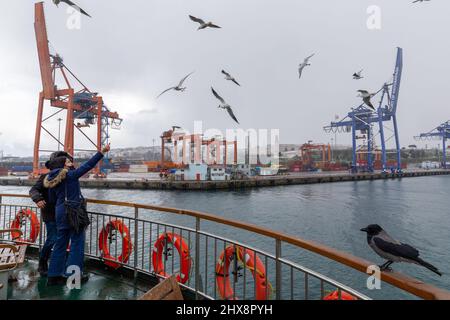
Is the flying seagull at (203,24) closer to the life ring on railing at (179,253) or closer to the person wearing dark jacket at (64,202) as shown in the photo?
the person wearing dark jacket at (64,202)

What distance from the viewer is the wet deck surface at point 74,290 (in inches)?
126

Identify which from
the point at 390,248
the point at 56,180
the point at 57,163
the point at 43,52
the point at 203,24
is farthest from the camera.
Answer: the point at 43,52

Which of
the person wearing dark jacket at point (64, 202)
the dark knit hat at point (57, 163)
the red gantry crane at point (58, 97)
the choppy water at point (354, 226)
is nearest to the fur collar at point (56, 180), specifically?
the person wearing dark jacket at point (64, 202)

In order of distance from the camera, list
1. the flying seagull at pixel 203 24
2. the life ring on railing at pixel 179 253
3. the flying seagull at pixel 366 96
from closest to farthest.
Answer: the life ring on railing at pixel 179 253 → the flying seagull at pixel 203 24 → the flying seagull at pixel 366 96

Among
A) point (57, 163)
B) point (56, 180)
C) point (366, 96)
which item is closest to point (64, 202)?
point (56, 180)

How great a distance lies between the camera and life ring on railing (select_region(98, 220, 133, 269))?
3.93 m

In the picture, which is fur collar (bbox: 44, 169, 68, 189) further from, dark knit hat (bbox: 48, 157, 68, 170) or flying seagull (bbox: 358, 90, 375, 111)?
flying seagull (bbox: 358, 90, 375, 111)

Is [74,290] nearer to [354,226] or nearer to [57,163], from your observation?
[57,163]

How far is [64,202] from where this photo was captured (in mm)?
3215

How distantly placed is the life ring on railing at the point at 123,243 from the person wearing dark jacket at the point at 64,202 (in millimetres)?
617

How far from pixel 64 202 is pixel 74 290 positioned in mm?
1109

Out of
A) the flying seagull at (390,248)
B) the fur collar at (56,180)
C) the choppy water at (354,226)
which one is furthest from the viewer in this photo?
the choppy water at (354,226)
